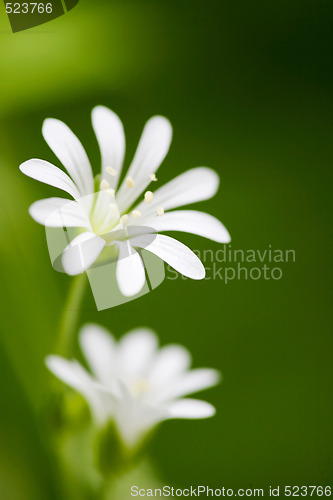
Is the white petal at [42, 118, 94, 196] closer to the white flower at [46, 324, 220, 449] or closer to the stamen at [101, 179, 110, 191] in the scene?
the stamen at [101, 179, 110, 191]

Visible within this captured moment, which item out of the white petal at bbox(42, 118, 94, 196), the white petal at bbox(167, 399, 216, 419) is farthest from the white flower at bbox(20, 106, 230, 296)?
the white petal at bbox(167, 399, 216, 419)

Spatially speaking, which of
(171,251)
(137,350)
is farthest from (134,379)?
(171,251)

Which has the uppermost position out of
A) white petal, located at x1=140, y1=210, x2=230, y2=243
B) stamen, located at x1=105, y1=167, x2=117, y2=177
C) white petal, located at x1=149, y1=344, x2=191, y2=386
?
stamen, located at x1=105, y1=167, x2=117, y2=177

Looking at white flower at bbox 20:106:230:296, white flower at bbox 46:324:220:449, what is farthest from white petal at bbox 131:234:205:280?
white flower at bbox 46:324:220:449

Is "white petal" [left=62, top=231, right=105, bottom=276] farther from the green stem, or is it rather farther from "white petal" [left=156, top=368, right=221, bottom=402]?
"white petal" [left=156, top=368, right=221, bottom=402]

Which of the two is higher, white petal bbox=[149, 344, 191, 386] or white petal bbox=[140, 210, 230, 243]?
white petal bbox=[140, 210, 230, 243]

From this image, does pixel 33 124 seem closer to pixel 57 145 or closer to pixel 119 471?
pixel 57 145

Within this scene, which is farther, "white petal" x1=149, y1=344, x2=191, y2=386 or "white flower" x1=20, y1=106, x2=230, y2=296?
"white petal" x1=149, y1=344, x2=191, y2=386
